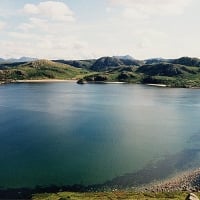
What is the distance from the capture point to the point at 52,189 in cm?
7388

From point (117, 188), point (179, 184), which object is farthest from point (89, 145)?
point (179, 184)

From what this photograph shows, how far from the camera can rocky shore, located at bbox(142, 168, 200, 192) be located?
73688mm

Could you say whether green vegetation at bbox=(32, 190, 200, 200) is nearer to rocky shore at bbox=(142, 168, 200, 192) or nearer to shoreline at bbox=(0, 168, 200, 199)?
shoreline at bbox=(0, 168, 200, 199)

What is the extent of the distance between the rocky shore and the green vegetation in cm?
352

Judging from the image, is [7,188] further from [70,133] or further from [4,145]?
[70,133]

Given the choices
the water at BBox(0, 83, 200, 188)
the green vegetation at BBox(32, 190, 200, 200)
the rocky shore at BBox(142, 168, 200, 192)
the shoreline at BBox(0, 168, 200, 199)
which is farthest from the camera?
the water at BBox(0, 83, 200, 188)

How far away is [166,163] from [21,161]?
41.9 metres

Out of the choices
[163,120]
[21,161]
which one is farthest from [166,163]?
[163,120]

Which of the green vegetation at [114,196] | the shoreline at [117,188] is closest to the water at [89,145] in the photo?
the shoreline at [117,188]

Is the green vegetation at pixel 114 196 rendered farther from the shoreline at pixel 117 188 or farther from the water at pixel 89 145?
the water at pixel 89 145

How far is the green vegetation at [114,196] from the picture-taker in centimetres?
6644

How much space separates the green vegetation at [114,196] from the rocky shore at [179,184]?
3524mm

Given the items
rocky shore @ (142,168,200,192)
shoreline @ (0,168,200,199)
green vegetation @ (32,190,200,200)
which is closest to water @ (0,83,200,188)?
shoreline @ (0,168,200,199)

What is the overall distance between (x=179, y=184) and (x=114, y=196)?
60.6ft
